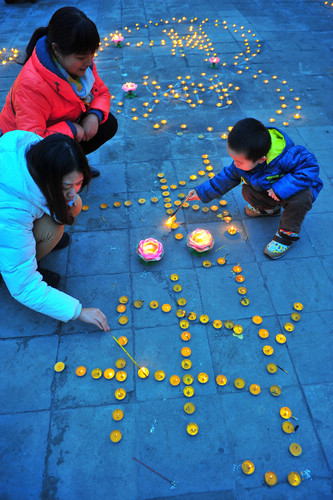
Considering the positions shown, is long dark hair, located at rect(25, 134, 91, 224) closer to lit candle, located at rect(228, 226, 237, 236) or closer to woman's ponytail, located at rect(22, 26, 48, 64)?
woman's ponytail, located at rect(22, 26, 48, 64)

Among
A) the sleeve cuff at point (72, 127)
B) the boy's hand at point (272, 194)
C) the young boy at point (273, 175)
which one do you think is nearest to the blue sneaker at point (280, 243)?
the young boy at point (273, 175)

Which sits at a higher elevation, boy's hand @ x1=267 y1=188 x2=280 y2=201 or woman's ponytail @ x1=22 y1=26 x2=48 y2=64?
woman's ponytail @ x1=22 y1=26 x2=48 y2=64

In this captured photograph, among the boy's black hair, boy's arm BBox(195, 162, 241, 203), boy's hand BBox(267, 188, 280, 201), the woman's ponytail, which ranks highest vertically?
the woman's ponytail

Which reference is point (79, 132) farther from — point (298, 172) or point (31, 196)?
point (298, 172)

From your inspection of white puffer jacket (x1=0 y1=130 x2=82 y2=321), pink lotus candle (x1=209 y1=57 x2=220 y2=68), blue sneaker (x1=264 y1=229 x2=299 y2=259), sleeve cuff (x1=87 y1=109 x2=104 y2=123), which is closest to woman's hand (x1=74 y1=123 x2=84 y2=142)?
sleeve cuff (x1=87 y1=109 x2=104 y2=123)

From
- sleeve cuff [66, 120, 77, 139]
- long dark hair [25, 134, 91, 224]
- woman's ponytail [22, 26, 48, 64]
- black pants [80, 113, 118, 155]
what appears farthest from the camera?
black pants [80, 113, 118, 155]

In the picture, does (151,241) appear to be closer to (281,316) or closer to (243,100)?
(281,316)

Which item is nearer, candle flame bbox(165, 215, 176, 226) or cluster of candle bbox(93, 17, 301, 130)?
candle flame bbox(165, 215, 176, 226)

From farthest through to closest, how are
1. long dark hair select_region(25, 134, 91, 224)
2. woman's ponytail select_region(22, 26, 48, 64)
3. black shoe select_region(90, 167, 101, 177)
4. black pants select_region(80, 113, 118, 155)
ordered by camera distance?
black shoe select_region(90, 167, 101, 177), black pants select_region(80, 113, 118, 155), woman's ponytail select_region(22, 26, 48, 64), long dark hair select_region(25, 134, 91, 224)

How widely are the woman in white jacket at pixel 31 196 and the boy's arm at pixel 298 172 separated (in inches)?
56.8

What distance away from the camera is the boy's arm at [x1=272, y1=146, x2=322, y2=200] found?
7.35ft

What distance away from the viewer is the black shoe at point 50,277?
2.33 m

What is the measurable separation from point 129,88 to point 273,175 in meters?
2.87

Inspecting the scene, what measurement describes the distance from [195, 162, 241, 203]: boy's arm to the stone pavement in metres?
0.33
